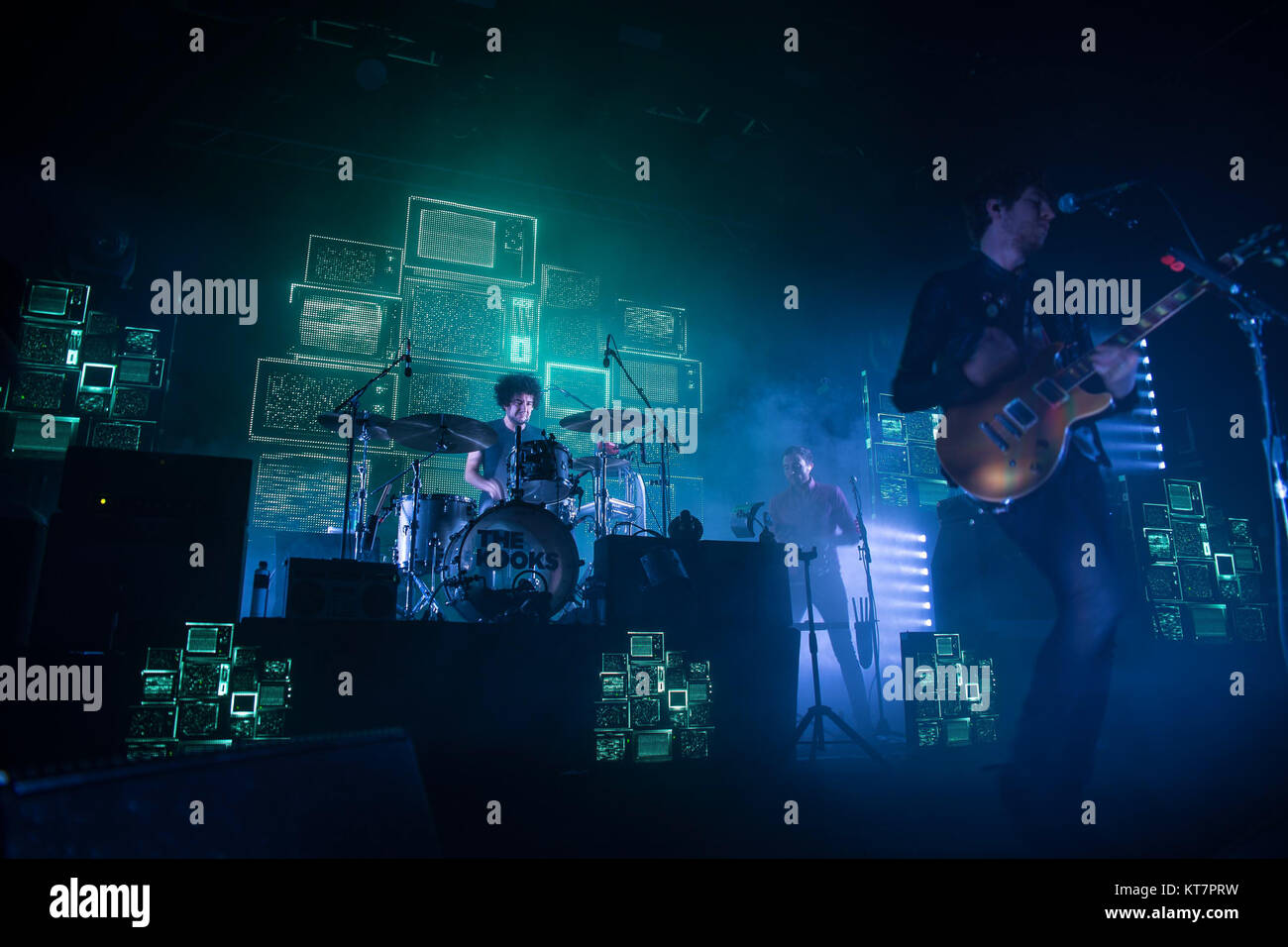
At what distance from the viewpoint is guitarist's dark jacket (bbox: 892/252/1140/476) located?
112 inches

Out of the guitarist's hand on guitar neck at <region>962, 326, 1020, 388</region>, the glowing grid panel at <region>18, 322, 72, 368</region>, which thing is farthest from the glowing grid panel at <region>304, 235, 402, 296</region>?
the guitarist's hand on guitar neck at <region>962, 326, 1020, 388</region>

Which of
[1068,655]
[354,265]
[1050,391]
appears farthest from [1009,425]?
[354,265]

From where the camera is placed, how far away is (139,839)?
0.91m

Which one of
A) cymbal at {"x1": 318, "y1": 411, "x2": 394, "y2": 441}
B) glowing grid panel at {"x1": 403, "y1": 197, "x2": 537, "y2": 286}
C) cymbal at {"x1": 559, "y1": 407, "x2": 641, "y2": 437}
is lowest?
cymbal at {"x1": 318, "y1": 411, "x2": 394, "y2": 441}

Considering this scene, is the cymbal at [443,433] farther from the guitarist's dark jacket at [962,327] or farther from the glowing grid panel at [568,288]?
the glowing grid panel at [568,288]

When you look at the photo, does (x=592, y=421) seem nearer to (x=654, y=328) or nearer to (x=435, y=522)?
(x=435, y=522)

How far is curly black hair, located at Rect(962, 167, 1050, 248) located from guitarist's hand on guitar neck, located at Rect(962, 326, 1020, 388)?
0.62 meters

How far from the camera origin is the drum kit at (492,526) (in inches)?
192

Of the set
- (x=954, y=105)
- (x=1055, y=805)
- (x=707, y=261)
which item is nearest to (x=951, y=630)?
(x=1055, y=805)

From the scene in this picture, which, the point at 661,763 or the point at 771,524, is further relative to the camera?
the point at 771,524

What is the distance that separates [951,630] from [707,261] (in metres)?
6.00

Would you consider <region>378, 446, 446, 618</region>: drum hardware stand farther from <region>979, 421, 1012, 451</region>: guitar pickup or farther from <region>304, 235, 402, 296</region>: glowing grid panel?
<region>979, 421, 1012, 451</region>: guitar pickup

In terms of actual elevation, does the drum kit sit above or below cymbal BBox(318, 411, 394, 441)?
below

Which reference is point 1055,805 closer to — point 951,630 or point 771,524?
point 951,630
